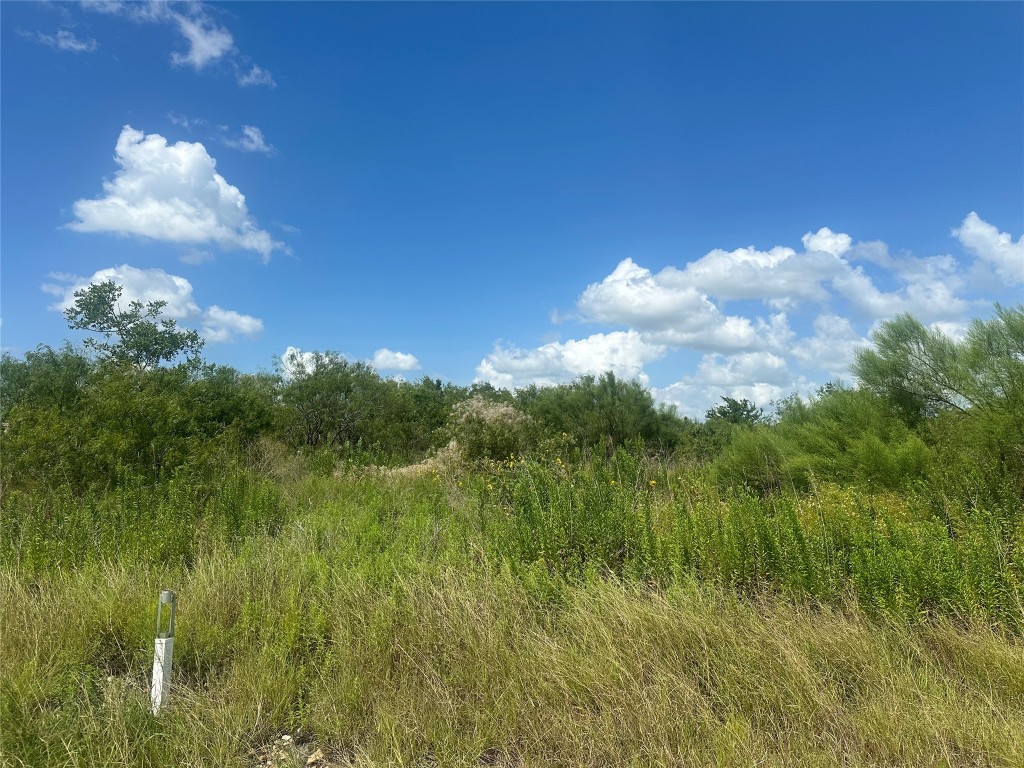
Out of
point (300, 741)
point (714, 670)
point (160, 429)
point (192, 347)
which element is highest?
point (192, 347)

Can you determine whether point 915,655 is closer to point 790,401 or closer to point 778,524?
point 778,524

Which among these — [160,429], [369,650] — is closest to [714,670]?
[369,650]

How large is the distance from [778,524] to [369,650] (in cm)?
286

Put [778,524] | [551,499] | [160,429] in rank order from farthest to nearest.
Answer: [160,429]
[551,499]
[778,524]

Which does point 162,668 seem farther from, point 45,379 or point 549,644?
point 45,379

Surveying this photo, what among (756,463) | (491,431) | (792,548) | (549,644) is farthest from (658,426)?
(549,644)

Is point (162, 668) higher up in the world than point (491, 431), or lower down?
lower down

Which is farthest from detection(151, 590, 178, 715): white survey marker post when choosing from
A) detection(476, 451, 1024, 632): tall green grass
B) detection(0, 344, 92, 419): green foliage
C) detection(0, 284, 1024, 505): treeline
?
detection(0, 344, 92, 419): green foliage

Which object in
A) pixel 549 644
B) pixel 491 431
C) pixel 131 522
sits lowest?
pixel 549 644

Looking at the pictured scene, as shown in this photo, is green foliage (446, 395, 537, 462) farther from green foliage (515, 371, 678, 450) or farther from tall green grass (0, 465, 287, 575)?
tall green grass (0, 465, 287, 575)

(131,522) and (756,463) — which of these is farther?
(756,463)

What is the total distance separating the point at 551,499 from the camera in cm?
521

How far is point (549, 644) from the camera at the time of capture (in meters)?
3.26

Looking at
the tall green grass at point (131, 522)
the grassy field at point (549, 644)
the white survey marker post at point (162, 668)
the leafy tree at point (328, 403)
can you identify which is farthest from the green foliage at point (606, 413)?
the white survey marker post at point (162, 668)
